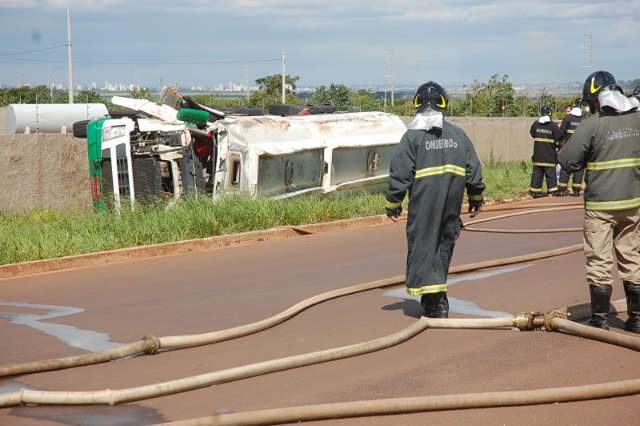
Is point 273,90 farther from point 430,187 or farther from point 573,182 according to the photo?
point 430,187

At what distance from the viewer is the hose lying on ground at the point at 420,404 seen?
198 inches

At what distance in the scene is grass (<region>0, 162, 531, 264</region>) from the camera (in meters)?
12.1

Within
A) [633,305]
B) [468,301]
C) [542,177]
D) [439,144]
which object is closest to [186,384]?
[439,144]

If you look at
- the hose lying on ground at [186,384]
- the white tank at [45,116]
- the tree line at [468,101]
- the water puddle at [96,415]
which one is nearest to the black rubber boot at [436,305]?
the hose lying on ground at [186,384]

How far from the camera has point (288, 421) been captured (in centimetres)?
516

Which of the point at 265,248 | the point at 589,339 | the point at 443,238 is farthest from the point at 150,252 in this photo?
the point at 589,339

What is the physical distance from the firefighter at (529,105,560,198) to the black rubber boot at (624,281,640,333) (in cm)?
1246

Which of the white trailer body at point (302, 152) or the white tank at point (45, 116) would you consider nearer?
the white trailer body at point (302, 152)

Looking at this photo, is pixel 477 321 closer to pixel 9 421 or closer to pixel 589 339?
pixel 589 339

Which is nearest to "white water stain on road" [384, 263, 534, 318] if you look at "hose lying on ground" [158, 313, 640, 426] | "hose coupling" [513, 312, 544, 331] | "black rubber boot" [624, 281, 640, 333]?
"hose coupling" [513, 312, 544, 331]

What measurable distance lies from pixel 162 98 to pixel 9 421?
12.9 metres

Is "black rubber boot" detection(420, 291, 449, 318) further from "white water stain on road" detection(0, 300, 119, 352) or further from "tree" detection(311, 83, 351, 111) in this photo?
"tree" detection(311, 83, 351, 111)

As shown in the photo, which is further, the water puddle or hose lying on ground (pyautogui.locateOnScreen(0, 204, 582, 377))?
hose lying on ground (pyautogui.locateOnScreen(0, 204, 582, 377))

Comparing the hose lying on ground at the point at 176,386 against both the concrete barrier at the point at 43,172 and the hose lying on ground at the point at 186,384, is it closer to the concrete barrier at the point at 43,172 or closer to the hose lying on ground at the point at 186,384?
the hose lying on ground at the point at 186,384
